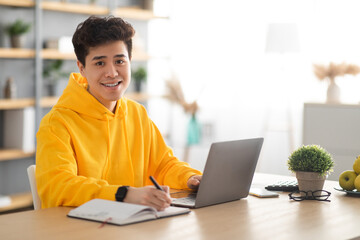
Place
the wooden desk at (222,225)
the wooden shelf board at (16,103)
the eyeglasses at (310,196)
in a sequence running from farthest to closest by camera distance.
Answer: the wooden shelf board at (16,103), the eyeglasses at (310,196), the wooden desk at (222,225)

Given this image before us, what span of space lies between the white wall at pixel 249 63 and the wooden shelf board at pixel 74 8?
931mm

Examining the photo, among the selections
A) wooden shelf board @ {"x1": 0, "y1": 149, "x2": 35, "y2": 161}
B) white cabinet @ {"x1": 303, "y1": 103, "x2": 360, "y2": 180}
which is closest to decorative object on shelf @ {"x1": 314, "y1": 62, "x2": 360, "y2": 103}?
white cabinet @ {"x1": 303, "y1": 103, "x2": 360, "y2": 180}

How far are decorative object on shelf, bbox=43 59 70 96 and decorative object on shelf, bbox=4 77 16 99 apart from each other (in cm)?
35

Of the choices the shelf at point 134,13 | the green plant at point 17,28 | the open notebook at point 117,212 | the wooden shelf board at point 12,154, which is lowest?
the wooden shelf board at point 12,154

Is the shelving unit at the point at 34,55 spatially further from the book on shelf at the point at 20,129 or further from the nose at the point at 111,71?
the nose at the point at 111,71

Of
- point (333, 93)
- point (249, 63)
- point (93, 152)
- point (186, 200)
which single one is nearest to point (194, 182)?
point (186, 200)

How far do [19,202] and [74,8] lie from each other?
1668 millimetres

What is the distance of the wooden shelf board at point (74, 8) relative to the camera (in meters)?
4.66

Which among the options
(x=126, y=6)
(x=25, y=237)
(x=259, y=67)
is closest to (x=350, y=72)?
(x=259, y=67)

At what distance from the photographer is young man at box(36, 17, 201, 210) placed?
1.96 metres

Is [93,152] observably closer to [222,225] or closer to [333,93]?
[222,225]

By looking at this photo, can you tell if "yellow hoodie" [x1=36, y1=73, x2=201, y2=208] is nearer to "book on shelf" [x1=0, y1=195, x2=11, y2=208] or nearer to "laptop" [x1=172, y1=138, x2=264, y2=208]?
"laptop" [x1=172, y1=138, x2=264, y2=208]

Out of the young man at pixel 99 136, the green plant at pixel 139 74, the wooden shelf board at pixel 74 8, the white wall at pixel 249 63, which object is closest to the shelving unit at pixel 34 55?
the wooden shelf board at pixel 74 8

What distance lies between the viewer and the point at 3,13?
4.49 m
